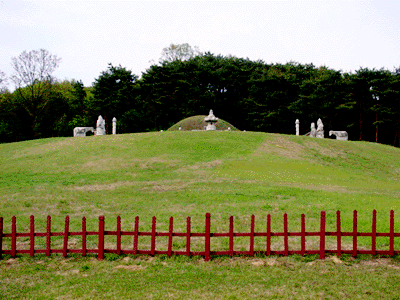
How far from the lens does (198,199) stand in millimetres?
17594

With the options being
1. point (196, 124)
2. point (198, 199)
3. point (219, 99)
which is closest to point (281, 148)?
point (198, 199)

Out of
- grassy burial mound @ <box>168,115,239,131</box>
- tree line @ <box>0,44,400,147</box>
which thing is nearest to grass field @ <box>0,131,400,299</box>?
grassy burial mound @ <box>168,115,239,131</box>

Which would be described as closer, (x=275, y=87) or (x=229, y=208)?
(x=229, y=208)

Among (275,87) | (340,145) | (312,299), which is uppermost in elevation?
(275,87)

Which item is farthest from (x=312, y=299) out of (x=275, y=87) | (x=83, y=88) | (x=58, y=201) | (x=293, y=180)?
(x=83, y=88)

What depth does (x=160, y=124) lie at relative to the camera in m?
72.1

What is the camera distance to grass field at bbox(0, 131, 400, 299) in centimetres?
760

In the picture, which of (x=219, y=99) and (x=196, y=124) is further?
(x=219, y=99)

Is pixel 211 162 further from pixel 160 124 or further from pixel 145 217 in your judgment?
pixel 160 124

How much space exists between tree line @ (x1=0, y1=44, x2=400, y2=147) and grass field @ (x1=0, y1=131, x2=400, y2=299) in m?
19.8

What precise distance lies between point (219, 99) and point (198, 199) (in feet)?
178

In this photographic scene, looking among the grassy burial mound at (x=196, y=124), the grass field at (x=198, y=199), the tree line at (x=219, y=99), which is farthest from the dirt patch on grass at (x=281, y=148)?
the tree line at (x=219, y=99)

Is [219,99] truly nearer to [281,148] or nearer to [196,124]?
[196,124]

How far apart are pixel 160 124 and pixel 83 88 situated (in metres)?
22.0
